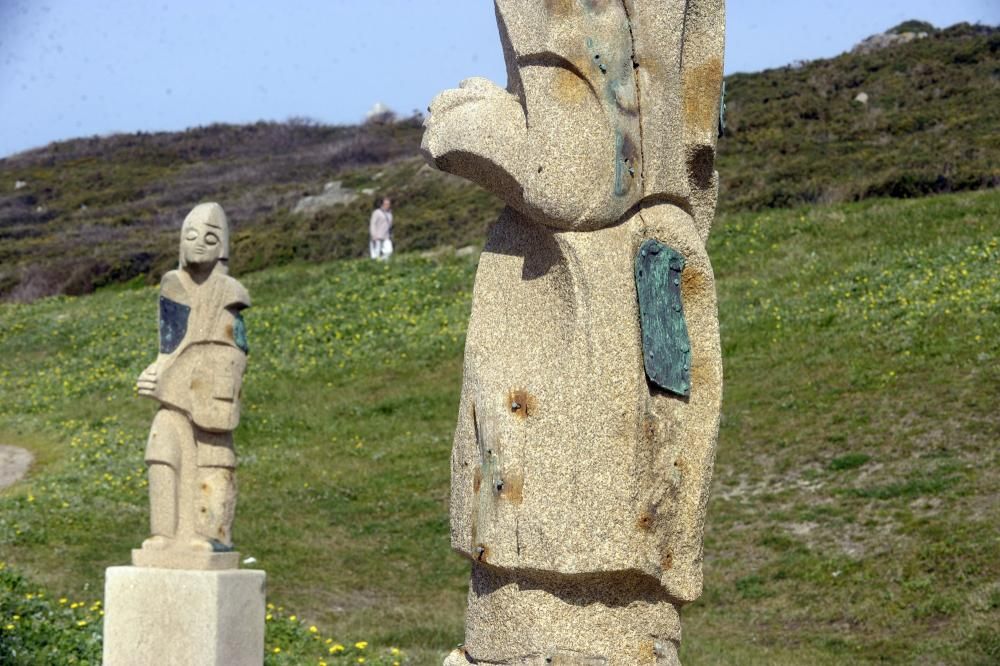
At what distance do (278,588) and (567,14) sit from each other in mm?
9099

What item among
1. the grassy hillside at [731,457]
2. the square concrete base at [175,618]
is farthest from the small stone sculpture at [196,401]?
the grassy hillside at [731,457]

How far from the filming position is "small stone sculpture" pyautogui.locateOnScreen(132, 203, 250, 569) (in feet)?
28.2

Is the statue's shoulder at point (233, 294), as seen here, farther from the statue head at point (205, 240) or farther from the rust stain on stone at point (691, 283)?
the rust stain on stone at point (691, 283)

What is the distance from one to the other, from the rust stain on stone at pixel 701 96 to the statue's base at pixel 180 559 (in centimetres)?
480

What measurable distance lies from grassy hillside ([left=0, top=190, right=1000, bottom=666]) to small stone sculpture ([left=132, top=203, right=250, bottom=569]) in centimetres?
114

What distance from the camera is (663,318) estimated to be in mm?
4289

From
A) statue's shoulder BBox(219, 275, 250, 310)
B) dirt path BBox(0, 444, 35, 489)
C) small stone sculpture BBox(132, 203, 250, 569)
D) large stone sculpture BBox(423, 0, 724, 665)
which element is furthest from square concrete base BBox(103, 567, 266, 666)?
dirt path BBox(0, 444, 35, 489)

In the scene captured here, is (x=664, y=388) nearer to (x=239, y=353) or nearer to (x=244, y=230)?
(x=239, y=353)

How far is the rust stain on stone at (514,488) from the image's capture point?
4203mm

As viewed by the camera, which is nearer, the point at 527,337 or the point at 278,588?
the point at 527,337

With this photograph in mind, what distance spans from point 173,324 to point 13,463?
10.3m

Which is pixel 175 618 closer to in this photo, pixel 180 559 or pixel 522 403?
pixel 180 559

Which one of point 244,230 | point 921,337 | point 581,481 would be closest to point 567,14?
point 581,481

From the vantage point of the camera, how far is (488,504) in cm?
425
